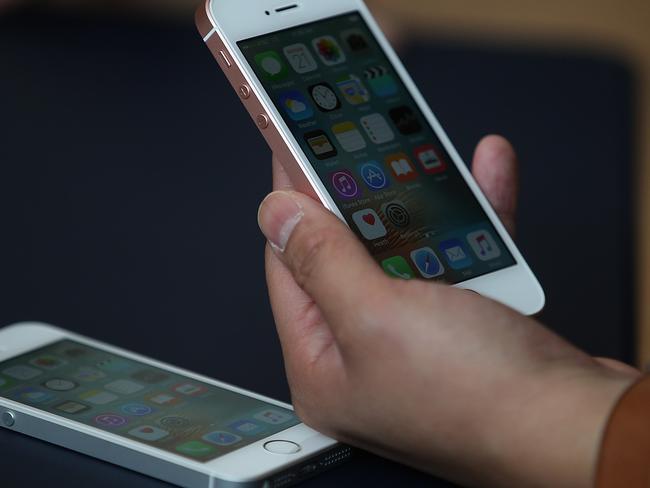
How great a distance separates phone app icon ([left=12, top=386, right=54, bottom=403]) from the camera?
719 millimetres

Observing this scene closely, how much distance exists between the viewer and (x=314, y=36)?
0.89 m

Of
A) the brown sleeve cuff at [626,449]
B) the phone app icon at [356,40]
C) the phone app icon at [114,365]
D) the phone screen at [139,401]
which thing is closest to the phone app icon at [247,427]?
the phone screen at [139,401]

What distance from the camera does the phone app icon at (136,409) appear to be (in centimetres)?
71

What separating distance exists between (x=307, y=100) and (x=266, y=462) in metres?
0.29

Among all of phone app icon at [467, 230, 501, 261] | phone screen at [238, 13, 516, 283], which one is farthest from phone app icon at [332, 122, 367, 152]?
phone app icon at [467, 230, 501, 261]

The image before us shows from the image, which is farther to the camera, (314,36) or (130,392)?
(314,36)

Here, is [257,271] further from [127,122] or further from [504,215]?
[127,122]

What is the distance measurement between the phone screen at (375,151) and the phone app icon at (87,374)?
0.20 meters

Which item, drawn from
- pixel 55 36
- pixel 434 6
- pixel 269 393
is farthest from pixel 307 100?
pixel 434 6

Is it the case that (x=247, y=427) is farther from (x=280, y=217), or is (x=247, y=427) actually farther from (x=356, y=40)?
(x=356, y=40)

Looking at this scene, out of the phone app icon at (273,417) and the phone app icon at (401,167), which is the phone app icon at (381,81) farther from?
the phone app icon at (273,417)

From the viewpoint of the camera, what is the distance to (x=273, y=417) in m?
0.73

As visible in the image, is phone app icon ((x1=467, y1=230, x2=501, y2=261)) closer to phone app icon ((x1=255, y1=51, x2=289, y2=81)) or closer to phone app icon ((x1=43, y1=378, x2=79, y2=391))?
phone app icon ((x1=255, y1=51, x2=289, y2=81))

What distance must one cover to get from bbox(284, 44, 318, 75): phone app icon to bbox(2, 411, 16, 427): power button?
316 mm
